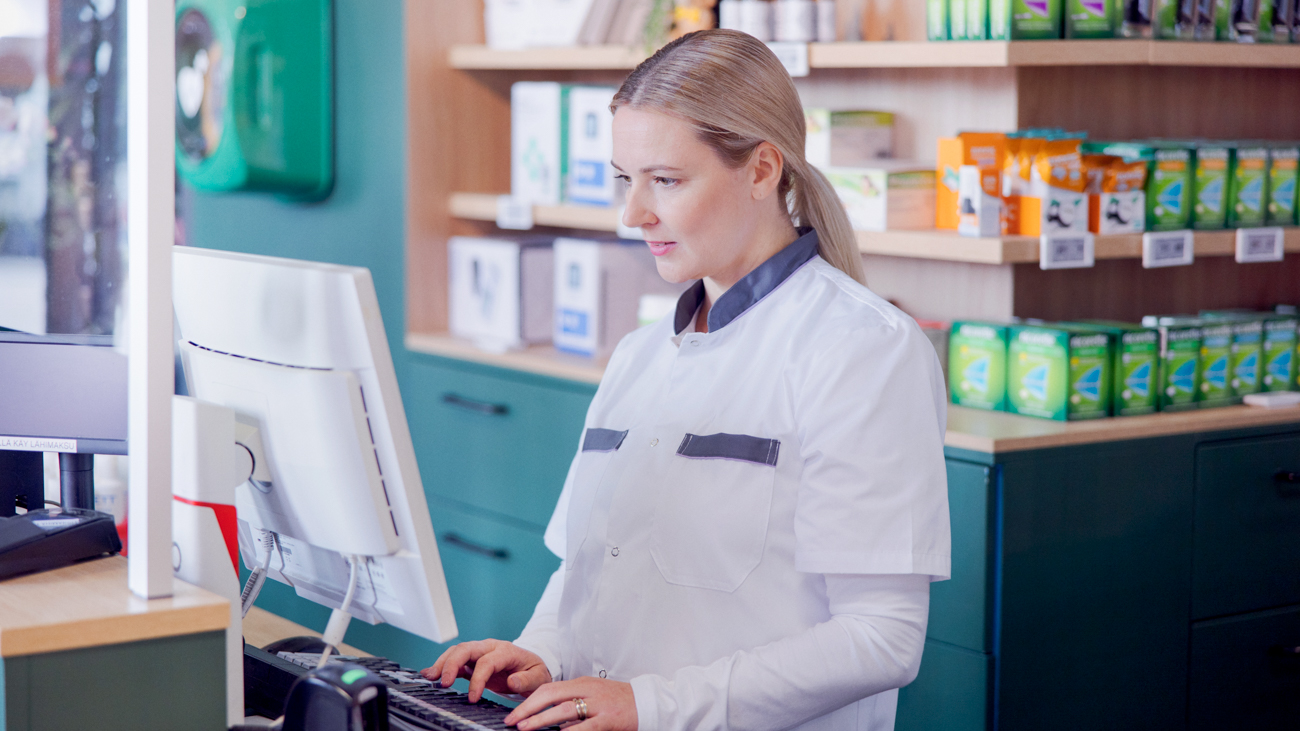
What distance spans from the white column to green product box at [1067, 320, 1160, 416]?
5.56ft

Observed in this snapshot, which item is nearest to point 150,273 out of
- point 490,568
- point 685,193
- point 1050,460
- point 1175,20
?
point 685,193

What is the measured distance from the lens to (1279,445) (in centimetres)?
245

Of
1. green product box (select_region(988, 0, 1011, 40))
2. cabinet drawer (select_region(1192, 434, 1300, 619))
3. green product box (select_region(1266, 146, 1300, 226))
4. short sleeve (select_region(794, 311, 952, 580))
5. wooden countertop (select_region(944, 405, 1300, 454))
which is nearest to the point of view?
short sleeve (select_region(794, 311, 952, 580))

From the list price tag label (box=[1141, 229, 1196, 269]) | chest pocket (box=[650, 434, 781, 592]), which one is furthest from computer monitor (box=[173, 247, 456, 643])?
price tag label (box=[1141, 229, 1196, 269])

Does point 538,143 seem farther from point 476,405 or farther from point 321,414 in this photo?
point 321,414

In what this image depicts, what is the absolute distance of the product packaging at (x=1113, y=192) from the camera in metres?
2.38

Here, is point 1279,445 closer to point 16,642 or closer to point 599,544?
point 599,544

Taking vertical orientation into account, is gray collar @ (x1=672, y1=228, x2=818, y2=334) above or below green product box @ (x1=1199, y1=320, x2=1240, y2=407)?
above

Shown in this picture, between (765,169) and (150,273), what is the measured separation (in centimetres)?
70

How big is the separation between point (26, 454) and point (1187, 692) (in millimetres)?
1885

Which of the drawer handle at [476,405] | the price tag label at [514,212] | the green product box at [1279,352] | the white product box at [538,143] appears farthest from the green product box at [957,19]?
the drawer handle at [476,405]

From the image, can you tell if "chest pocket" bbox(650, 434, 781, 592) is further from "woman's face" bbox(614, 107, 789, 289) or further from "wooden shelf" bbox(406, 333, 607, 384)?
"wooden shelf" bbox(406, 333, 607, 384)

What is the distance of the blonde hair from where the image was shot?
150 cm

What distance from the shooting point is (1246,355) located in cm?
254
